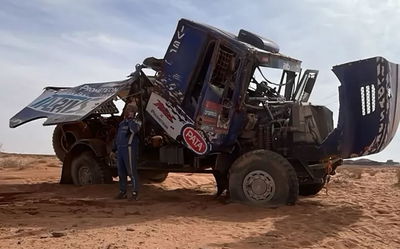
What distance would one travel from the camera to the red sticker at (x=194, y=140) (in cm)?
907

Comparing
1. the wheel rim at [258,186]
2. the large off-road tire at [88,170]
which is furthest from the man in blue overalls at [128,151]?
the wheel rim at [258,186]

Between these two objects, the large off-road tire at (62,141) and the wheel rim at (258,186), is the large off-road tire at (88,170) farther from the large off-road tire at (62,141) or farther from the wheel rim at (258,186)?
the wheel rim at (258,186)

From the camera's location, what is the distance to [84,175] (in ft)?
36.8

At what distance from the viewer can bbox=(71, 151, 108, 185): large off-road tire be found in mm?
10938

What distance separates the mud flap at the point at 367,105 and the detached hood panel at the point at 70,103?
13.8 feet

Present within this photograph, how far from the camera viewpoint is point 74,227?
6211 millimetres

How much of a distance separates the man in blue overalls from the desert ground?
349 mm

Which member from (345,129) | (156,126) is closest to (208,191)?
(156,126)

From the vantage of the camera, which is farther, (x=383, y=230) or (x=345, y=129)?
(x=345, y=129)

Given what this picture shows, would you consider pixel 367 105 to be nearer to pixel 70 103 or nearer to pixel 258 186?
pixel 258 186

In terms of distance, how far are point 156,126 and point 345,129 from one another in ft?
11.5

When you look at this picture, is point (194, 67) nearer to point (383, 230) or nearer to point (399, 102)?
point (399, 102)

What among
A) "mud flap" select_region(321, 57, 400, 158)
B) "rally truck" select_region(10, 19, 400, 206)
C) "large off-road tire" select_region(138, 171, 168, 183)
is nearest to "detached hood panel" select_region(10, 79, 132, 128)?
"rally truck" select_region(10, 19, 400, 206)

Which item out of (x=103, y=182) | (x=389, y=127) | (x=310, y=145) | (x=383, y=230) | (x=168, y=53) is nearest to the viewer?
(x=383, y=230)
